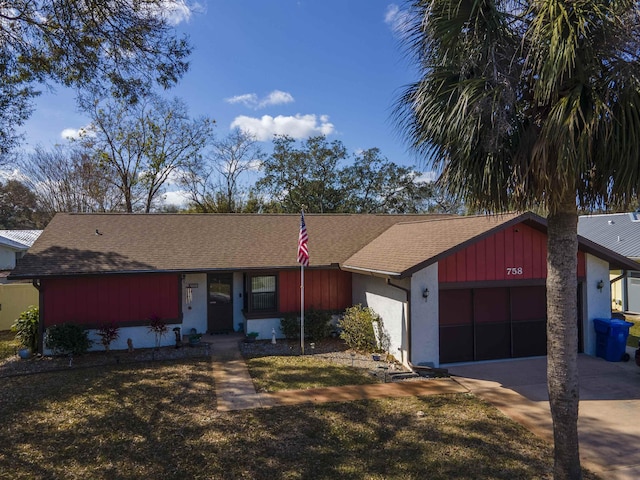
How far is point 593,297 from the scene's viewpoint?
11672 millimetres

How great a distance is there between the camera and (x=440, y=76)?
5.39 m

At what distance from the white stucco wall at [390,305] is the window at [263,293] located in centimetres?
303

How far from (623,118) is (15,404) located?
11384 mm

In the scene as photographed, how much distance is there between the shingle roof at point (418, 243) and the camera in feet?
33.2

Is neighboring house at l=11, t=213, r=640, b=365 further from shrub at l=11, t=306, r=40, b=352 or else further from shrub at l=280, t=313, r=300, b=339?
shrub at l=11, t=306, r=40, b=352

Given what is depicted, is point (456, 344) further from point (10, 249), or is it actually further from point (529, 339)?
point (10, 249)

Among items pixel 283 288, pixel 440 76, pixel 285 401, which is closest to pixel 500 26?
pixel 440 76

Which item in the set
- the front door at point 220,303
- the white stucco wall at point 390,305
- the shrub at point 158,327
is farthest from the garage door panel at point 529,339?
the shrub at point 158,327

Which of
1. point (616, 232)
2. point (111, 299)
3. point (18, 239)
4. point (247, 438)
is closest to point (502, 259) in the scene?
point (247, 438)

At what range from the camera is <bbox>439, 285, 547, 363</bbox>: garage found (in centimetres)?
1080

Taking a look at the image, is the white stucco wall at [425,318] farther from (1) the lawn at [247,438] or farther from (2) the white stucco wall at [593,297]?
(2) the white stucco wall at [593,297]

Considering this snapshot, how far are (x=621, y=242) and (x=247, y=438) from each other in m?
24.1

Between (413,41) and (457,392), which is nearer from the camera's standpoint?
(413,41)

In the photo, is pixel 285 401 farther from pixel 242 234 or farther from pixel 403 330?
pixel 242 234
